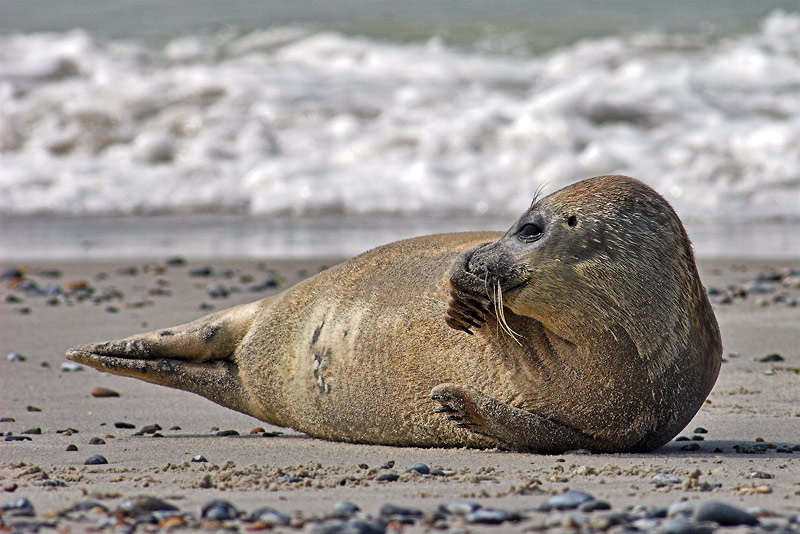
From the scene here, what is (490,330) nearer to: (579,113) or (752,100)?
(579,113)

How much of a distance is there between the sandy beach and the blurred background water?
3.57m

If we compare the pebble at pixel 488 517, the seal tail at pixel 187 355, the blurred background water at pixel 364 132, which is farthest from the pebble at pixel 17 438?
the blurred background water at pixel 364 132

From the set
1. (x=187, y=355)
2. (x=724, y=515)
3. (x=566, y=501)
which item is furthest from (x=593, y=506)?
(x=187, y=355)

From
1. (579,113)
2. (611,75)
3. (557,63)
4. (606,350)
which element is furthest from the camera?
(557,63)

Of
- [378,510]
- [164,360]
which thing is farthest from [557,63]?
[378,510]

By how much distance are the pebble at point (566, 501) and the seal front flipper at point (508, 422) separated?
2.81 feet

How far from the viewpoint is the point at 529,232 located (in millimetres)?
3639

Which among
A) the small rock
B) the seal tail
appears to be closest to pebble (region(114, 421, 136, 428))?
the seal tail

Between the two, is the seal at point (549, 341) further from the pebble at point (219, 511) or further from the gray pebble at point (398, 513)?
the pebble at point (219, 511)

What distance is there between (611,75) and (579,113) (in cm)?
173

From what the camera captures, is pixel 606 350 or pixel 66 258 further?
pixel 66 258

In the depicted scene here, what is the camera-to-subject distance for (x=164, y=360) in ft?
15.1

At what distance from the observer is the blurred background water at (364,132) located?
11.0 metres

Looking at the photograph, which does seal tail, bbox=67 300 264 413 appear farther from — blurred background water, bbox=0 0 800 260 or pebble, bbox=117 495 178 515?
blurred background water, bbox=0 0 800 260
